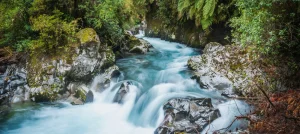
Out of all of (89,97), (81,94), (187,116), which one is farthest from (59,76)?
(187,116)

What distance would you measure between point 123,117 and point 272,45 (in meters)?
4.09

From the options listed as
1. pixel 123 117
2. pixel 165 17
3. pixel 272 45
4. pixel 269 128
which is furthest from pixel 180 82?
pixel 165 17

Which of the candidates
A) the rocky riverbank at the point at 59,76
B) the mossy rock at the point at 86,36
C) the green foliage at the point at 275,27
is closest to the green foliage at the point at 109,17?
the mossy rock at the point at 86,36

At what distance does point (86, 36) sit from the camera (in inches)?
322

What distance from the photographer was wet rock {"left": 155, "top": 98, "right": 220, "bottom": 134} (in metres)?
5.24

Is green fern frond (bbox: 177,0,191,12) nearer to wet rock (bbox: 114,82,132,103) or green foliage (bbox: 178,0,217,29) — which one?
green foliage (bbox: 178,0,217,29)

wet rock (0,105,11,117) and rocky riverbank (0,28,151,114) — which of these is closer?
wet rock (0,105,11,117)

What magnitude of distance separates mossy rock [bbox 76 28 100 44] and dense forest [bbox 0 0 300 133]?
0.54 feet

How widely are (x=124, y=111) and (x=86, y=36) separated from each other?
2.98 meters

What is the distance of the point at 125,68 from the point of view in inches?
363

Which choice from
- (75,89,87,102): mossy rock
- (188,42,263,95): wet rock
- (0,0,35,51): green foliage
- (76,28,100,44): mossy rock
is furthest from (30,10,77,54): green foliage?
(188,42,263,95): wet rock

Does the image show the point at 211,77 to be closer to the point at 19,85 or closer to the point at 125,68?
the point at 125,68

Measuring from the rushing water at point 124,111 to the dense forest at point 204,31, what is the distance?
122 centimetres

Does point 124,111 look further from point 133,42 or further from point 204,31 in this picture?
point 204,31
